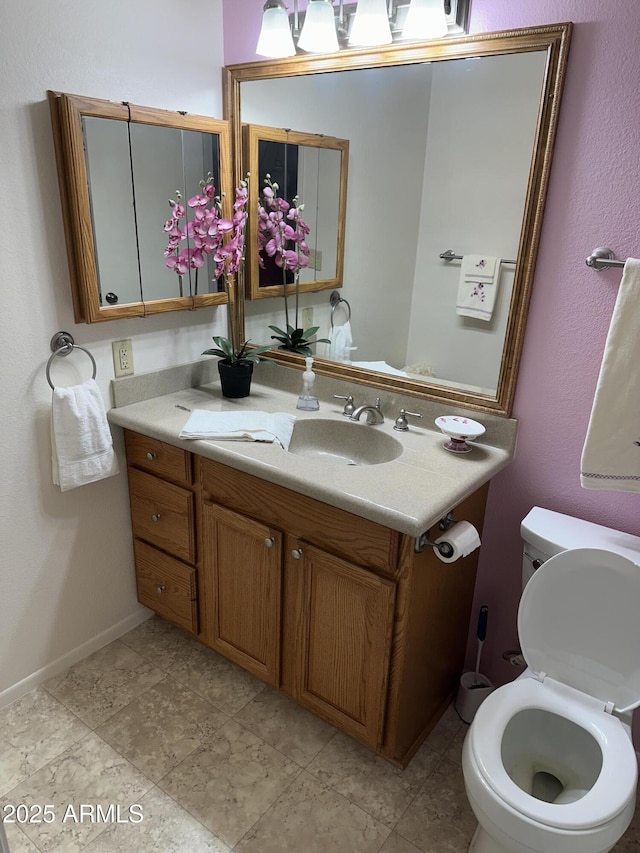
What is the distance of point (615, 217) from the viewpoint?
1.41m

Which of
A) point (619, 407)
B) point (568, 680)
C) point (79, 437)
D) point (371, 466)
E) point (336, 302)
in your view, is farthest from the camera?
point (336, 302)

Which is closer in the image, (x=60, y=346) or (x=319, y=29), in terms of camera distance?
(x=319, y=29)

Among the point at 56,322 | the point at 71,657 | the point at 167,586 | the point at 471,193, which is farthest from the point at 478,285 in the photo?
the point at 71,657

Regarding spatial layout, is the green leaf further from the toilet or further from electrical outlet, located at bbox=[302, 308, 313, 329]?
the toilet

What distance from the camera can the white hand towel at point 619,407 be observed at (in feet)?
4.38

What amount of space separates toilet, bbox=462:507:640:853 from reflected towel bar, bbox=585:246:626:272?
649mm

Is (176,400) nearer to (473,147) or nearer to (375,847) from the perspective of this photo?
(473,147)

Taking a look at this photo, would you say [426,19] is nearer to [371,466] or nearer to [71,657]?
[371,466]

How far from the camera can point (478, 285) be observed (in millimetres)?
1654

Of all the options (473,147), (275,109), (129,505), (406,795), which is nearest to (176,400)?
(129,505)

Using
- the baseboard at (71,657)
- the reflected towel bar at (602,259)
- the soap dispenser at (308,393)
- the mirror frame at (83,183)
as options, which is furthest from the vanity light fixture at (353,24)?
the baseboard at (71,657)

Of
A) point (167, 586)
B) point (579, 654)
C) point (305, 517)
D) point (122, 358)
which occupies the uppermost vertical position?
point (122, 358)

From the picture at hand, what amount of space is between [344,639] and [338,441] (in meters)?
0.61

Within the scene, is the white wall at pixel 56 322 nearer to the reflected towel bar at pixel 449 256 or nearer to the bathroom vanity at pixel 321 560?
the bathroom vanity at pixel 321 560
